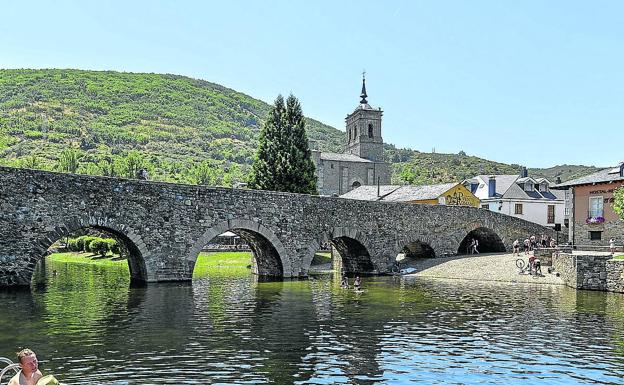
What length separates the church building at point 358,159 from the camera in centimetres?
9050

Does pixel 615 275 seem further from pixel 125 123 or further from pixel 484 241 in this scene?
pixel 125 123

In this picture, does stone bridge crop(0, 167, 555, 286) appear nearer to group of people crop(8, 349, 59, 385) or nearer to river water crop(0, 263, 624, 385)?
river water crop(0, 263, 624, 385)

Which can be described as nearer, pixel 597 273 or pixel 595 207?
pixel 597 273

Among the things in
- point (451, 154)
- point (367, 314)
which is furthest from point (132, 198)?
point (451, 154)

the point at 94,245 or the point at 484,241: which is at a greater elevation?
the point at 484,241

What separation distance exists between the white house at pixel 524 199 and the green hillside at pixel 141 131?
148 feet

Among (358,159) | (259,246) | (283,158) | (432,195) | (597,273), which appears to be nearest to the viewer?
(597,273)

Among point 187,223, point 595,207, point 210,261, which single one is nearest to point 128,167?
point 210,261

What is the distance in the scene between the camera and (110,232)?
28203 millimetres

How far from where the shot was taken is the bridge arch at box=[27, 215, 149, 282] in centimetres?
2511

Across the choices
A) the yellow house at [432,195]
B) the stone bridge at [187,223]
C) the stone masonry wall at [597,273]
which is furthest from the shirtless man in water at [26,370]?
the yellow house at [432,195]

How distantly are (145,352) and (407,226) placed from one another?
2849 cm

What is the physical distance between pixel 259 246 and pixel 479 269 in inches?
534

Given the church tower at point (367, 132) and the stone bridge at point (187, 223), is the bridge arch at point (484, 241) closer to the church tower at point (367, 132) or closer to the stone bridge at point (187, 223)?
the stone bridge at point (187, 223)
